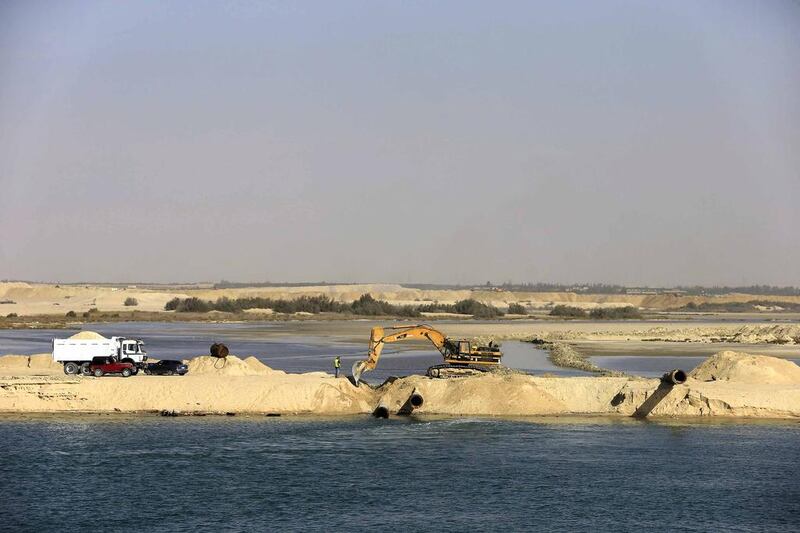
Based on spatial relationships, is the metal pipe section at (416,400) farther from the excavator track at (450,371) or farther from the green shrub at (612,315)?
the green shrub at (612,315)

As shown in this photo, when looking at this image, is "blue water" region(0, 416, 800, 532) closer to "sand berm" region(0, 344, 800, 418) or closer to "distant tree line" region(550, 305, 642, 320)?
"sand berm" region(0, 344, 800, 418)

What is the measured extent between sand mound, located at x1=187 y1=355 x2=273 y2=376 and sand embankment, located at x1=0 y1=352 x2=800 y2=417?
4.11m

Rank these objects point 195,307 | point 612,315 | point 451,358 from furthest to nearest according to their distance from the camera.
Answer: point 195,307 → point 612,315 → point 451,358

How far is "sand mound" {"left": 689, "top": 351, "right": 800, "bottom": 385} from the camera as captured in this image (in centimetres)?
5291

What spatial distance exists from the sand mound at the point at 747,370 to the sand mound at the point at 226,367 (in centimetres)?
2417

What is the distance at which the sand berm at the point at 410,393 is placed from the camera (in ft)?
164

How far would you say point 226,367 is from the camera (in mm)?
56562

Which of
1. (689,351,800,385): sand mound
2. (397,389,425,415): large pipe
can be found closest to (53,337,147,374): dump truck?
(397,389,425,415): large pipe

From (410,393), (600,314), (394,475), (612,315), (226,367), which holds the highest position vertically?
(600,314)

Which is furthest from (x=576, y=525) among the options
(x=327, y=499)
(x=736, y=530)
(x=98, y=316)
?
(x=98, y=316)

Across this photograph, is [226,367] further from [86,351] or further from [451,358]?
[451,358]

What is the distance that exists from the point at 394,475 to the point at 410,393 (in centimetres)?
1361

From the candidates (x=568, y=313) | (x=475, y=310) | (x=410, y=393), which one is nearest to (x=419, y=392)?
(x=410, y=393)

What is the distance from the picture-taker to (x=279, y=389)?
50938 mm
